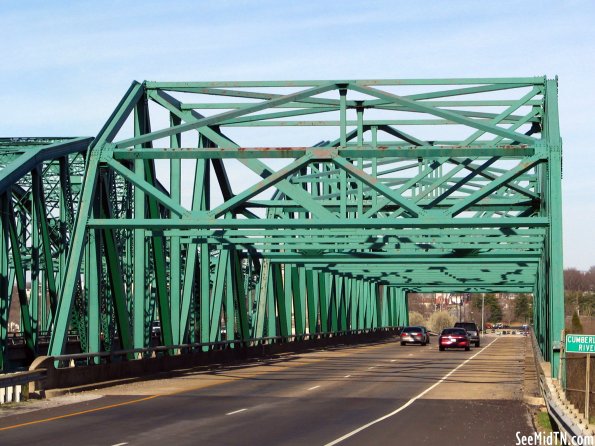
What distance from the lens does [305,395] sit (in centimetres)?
2630

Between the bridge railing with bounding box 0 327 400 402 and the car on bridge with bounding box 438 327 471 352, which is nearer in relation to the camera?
the bridge railing with bounding box 0 327 400 402

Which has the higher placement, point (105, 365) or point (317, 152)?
point (317, 152)

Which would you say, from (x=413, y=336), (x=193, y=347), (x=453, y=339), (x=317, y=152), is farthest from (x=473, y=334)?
(x=317, y=152)

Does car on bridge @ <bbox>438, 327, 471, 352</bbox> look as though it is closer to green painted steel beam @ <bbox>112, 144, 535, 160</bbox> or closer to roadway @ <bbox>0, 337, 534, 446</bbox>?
roadway @ <bbox>0, 337, 534, 446</bbox>

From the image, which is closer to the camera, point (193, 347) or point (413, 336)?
point (193, 347)

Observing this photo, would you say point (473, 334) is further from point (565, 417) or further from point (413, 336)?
point (565, 417)

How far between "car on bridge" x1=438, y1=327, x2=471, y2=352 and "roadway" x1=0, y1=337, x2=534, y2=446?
23544 mm

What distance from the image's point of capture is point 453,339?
58.8 meters

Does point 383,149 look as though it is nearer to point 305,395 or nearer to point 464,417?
point 305,395

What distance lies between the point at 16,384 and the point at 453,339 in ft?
125

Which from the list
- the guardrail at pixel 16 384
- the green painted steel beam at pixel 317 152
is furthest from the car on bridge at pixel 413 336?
the guardrail at pixel 16 384

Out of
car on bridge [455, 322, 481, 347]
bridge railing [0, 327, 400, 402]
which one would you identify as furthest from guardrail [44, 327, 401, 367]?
car on bridge [455, 322, 481, 347]

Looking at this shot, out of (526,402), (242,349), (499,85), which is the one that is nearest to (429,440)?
(526,402)

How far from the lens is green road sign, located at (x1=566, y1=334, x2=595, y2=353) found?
18.3 metres
